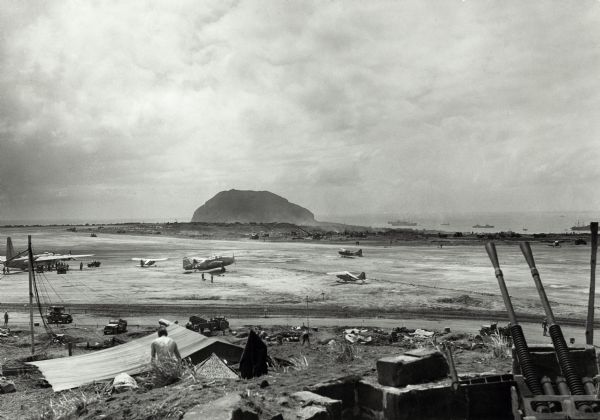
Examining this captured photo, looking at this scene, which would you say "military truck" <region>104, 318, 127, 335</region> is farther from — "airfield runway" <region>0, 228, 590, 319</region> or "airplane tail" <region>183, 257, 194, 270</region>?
"airplane tail" <region>183, 257, 194, 270</region>

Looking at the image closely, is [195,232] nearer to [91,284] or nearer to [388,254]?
[388,254]

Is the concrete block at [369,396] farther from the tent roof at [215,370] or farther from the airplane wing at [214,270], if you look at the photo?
the airplane wing at [214,270]

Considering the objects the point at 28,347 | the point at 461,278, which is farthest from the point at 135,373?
the point at 461,278

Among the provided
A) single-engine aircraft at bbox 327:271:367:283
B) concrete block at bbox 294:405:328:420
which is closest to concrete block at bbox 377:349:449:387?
concrete block at bbox 294:405:328:420

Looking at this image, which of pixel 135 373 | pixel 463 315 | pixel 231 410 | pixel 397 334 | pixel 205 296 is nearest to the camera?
pixel 231 410

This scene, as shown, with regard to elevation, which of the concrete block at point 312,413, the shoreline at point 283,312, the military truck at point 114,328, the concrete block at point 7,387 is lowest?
Result: the shoreline at point 283,312

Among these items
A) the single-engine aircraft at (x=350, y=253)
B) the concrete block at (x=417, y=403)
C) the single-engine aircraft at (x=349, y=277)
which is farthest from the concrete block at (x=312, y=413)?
the single-engine aircraft at (x=350, y=253)
